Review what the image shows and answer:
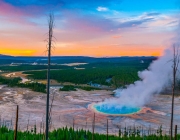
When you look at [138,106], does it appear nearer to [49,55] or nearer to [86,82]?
[49,55]

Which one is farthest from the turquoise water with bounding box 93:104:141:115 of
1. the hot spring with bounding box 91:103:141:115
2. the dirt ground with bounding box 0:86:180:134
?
the dirt ground with bounding box 0:86:180:134

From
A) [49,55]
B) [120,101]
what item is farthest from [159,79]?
[49,55]

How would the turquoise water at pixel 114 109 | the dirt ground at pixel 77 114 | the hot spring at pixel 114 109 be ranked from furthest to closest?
1. the turquoise water at pixel 114 109
2. the hot spring at pixel 114 109
3. the dirt ground at pixel 77 114

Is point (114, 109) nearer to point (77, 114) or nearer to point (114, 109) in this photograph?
point (114, 109)

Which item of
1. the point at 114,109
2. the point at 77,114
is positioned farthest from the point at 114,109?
the point at 77,114

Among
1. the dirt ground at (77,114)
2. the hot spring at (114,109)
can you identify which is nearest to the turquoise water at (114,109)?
the hot spring at (114,109)

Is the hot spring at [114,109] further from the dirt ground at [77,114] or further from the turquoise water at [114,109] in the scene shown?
the dirt ground at [77,114]

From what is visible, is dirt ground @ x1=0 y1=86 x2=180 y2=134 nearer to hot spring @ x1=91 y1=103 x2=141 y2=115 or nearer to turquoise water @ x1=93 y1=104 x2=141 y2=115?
hot spring @ x1=91 y1=103 x2=141 y2=115
